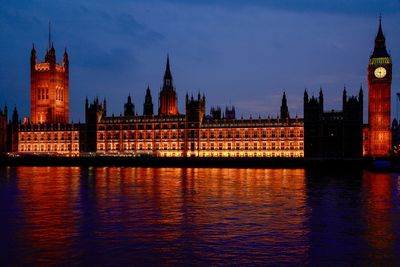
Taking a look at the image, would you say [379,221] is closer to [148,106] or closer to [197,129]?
[197,129]

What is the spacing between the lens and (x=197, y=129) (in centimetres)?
12444

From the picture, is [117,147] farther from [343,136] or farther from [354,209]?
[354,209]

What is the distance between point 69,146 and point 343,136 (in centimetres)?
6551

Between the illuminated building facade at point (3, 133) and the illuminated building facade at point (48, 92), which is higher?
the illuminated building facade at point (48, 92)

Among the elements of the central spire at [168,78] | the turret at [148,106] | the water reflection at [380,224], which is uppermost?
the central spire at [168,78]

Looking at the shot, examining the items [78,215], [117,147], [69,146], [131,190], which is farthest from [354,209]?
[69,146]

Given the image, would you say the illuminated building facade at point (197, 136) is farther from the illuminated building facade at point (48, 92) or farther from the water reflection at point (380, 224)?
the water reflection at point (380, 224)

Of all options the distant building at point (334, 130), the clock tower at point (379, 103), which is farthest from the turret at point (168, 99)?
the clock tower at point (379, 103)

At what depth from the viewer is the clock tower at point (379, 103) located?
112188 mm

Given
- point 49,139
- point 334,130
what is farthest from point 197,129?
point 49,139

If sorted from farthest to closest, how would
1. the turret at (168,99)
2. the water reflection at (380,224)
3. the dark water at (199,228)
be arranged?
the turret at (168,99) < the water reflection at (380,224) < the dark water at (199,228)

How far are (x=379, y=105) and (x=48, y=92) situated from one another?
86.7 meters

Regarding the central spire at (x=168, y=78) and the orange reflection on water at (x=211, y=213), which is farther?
the central spire at (x=168, y=78)

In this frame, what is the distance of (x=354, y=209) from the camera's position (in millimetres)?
38000
